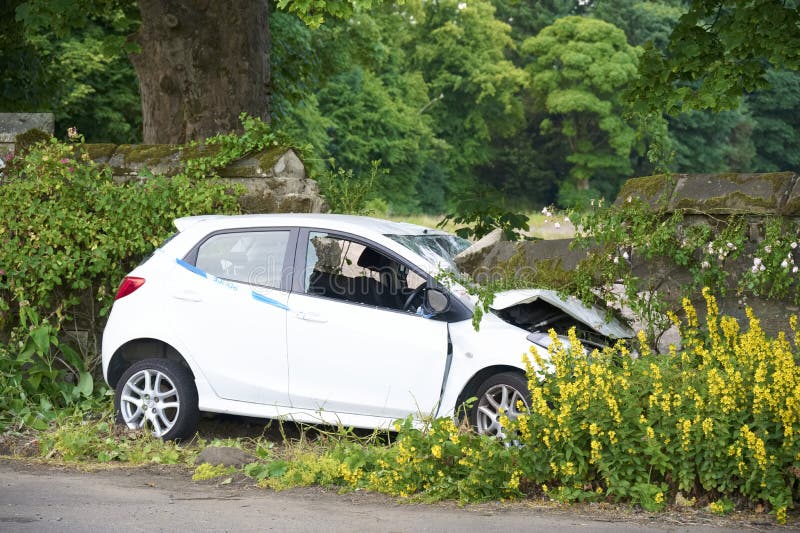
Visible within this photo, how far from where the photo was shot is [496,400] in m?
7.45

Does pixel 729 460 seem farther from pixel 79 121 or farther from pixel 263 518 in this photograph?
pixel 79 121

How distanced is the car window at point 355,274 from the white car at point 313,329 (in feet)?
0.03

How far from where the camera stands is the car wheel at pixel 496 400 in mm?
7309

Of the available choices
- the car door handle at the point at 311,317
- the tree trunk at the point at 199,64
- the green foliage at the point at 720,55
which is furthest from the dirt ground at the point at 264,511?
the green foliage at the point at 720,55

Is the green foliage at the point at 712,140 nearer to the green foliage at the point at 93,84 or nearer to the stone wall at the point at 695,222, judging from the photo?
the green foliage at the point at 93,84

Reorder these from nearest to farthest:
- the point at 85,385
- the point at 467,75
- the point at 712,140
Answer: the point at 85,385, the point at 467,75, the point at 712,140

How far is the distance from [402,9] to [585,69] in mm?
11020

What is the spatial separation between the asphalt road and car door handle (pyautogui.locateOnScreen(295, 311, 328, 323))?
135cm

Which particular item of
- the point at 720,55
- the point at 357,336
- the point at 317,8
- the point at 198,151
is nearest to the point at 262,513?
the point at 357,336

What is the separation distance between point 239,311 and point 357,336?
0.97 meters

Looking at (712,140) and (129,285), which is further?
(712,140)

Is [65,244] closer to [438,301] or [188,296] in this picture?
[188,296]

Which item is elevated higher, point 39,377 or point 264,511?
point 39,377

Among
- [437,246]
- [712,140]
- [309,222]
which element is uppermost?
[712,140]
